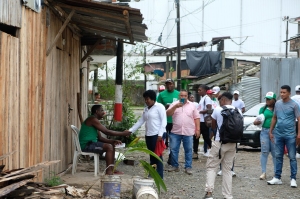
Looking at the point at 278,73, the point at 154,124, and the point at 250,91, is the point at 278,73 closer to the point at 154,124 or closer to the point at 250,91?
the point at 250,91

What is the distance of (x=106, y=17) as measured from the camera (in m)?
9.18

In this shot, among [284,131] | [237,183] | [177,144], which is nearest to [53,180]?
[177,144]

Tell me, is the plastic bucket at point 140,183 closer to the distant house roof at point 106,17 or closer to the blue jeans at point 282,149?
the distant house roof at point 106,17

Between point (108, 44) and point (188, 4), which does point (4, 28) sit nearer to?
point (108, 44)

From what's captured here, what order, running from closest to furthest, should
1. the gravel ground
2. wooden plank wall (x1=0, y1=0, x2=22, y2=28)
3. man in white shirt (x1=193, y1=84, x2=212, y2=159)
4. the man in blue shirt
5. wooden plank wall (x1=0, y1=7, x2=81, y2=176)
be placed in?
wooden plank wall (x1=0, y1=0, x2=22, y2=28), wooden plank wall (x1=0, y1=7, x2=81, y2=176), the gravel ground, the man in blue shirt, man in white shirt (x1=193, y1=84, x2=212, y2=159)

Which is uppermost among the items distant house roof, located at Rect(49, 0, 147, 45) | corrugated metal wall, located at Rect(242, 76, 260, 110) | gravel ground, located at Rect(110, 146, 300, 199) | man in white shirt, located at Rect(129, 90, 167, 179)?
distant house roof, located at Rect(49, 0, 147, 45)

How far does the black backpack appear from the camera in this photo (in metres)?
8.02

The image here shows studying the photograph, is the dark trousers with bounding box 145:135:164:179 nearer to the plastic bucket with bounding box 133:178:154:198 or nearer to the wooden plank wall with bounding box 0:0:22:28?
the plastic bucket with bounding box 133:178:154:198

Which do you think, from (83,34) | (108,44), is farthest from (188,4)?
(83,34)

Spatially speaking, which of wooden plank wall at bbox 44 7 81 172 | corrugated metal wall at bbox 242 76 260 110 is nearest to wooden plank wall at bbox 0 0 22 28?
wooden plank wall at bbox 44 7 81 172

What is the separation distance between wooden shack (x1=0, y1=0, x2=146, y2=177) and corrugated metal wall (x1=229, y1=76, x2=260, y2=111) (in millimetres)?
14988

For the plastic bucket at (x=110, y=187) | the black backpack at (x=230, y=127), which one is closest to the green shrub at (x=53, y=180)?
the plastic bucket at (x=110, y=187)

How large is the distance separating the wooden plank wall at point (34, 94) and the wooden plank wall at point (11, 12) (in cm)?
18

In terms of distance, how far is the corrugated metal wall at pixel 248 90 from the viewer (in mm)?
25547
